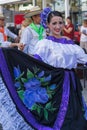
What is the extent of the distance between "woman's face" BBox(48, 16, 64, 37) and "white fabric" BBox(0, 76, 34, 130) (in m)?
0.73

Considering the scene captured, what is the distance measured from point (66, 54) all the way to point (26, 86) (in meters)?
0.49

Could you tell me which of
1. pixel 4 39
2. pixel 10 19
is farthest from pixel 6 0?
pixel 4 39

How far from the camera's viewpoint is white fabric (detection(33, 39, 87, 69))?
390cm

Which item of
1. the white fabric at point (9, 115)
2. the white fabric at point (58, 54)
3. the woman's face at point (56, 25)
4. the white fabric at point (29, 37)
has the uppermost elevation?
the woman's face at point (56, 25)

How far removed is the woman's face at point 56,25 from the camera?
4012 mm

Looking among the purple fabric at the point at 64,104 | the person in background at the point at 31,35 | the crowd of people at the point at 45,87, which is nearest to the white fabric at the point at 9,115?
the crowd of people at the point at 45,87

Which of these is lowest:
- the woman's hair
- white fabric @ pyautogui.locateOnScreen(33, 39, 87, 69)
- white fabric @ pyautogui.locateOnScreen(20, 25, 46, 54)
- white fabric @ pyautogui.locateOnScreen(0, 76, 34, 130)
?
white fabric @ pyautogui.locateOnScreen(0, 76, 34, 130)

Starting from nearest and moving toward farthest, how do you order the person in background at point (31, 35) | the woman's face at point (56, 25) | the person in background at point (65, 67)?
the person in background at point (65, 67), the woman's face at point (56, 25), the person in background at point (31, 35)

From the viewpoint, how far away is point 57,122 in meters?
3.82

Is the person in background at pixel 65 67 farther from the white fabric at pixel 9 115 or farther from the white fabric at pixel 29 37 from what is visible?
the white fabric at pixel 29 37

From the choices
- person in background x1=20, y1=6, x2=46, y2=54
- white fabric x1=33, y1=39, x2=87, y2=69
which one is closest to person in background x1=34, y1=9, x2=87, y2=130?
white fabric x1=33, y1=39, x2=87, y2=69

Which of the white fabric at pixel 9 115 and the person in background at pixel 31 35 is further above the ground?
the person in background at pixel 31 35

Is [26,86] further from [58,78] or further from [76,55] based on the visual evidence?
[76,55]

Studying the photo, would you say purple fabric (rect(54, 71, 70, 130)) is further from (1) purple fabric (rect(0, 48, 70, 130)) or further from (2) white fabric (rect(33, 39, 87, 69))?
(2) white fabric (rect(33, 39, 87, 69))
